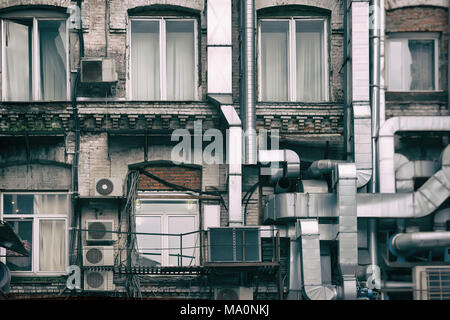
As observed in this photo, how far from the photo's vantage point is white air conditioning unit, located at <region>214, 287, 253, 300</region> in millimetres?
17047

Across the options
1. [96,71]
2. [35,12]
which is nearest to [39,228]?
[96,71]

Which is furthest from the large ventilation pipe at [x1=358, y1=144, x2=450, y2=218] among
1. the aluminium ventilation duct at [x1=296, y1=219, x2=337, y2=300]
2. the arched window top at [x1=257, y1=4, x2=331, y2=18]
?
the arched window top at [x1=257, y1=4, x2=331, y2=18]

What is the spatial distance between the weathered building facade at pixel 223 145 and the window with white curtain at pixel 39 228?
3cm

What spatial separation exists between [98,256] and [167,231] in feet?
5.23

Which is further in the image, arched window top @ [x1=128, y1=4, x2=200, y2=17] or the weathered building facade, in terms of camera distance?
arched window top @ [x1=128, y1=4, x2=200, y2=17]

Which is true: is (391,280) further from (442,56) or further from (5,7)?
(5,7)

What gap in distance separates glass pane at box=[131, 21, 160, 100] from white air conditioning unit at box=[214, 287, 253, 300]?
14.3 ft

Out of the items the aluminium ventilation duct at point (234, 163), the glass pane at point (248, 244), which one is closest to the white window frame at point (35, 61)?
the aluminium ventilation duct at point (234, 163)

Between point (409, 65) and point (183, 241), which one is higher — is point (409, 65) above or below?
above

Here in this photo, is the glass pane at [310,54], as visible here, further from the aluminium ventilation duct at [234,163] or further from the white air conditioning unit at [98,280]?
the white air conditioning unit at [98,280]

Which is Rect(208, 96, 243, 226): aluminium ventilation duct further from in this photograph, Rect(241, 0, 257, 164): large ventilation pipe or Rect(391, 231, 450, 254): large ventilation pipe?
Rect(391, 231, 450, 254): large ventilation pipe

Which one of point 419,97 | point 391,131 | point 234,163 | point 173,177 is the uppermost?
point 419,97

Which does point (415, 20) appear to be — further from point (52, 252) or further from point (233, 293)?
point (52, 252)

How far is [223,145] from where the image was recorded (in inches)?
700
